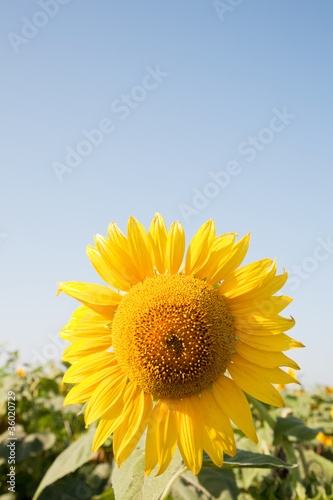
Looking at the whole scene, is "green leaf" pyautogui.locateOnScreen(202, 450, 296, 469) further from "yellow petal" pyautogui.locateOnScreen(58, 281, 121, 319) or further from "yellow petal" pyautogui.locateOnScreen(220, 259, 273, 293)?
"yellow petal" pyautogui.locateOnScreen(58, 281, 121, 319)

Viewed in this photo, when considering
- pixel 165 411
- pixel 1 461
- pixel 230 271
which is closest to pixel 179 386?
pixel 165 411

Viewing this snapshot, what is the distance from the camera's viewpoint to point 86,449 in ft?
7.20

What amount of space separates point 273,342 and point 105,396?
2.37 ft

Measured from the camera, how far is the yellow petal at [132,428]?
168cm

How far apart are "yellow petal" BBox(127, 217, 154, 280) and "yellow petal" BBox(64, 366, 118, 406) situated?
478 mm

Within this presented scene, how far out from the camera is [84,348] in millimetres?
1827

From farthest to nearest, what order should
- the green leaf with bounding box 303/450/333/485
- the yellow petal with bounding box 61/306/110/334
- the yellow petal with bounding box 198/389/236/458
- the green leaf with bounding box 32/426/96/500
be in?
the green leaf with bounding box 303/450/333/485 → the green leaf with bounding box 32/426/96/500 → the yellow petal with bounding box 61/306/110/334 → the yellow petal with bounding box 198/389/236/458

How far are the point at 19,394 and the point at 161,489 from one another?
7.96 feet

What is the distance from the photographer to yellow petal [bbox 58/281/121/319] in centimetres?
181

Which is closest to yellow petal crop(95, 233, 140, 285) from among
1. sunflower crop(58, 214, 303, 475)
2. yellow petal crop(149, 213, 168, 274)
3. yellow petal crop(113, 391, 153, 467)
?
sunflower crop(58, 214, 303, 475)

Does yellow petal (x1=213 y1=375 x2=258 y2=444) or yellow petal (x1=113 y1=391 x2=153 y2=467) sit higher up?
yellow petal (x1=113 y1=391 x2=153 y2=467)

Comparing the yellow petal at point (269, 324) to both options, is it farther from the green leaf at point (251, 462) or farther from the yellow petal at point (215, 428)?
the green leaf at point (251, 462)

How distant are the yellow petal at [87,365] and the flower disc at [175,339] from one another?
80 millimetres

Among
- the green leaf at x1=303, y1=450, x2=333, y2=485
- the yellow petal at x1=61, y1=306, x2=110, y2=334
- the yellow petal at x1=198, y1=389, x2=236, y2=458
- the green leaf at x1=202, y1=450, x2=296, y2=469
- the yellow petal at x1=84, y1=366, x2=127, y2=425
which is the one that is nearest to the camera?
the green leaf at x1=202, y1=450, x2=296, y2=469
